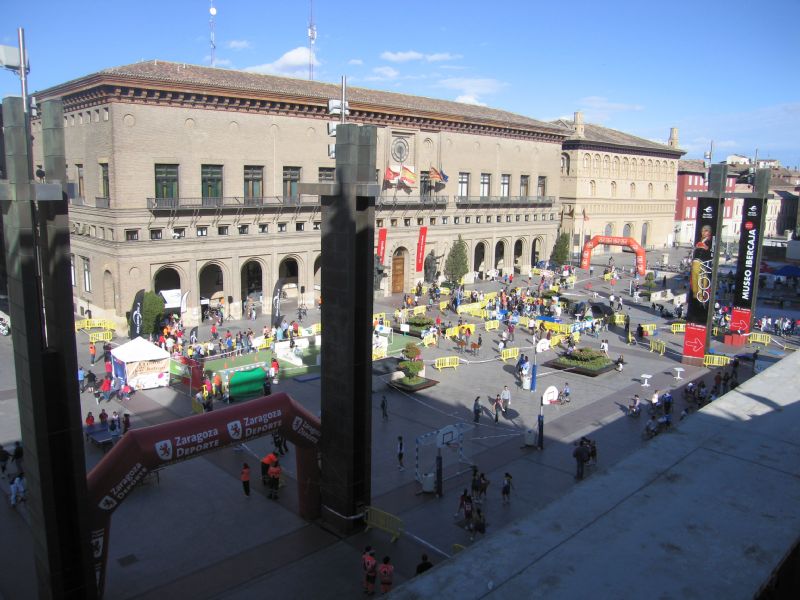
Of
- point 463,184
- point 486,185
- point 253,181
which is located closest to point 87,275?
point 253,181

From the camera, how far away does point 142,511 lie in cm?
1988

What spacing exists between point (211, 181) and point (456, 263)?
2210cm

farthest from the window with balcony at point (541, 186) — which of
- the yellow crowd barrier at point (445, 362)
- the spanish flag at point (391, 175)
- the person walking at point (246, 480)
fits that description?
the person walking at point (246, 480)

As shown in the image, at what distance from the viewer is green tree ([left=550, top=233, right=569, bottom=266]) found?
227ft

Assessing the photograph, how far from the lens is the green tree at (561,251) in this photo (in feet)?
227

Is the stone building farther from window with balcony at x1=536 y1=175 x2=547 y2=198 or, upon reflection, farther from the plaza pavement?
window with balcony at x1=536 y1=175 x2=547 y2=198

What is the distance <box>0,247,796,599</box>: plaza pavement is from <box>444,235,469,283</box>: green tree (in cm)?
2546

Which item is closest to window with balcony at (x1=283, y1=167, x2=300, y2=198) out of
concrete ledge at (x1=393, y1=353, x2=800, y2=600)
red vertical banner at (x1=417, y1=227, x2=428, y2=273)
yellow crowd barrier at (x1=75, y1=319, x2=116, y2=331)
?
red vertical banner at (x1=417, y1=227, x2=428, y2=273)

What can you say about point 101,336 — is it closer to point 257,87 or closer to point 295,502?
point 257,87

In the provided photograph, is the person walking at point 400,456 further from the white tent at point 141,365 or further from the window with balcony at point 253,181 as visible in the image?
the window with balcony at point 253,181

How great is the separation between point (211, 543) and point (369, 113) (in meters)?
40.5

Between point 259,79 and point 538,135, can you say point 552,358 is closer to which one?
point 259,79

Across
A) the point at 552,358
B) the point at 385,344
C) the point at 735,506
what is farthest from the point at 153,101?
the point at 735,506

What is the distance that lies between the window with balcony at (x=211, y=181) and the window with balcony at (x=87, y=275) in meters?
8.81
